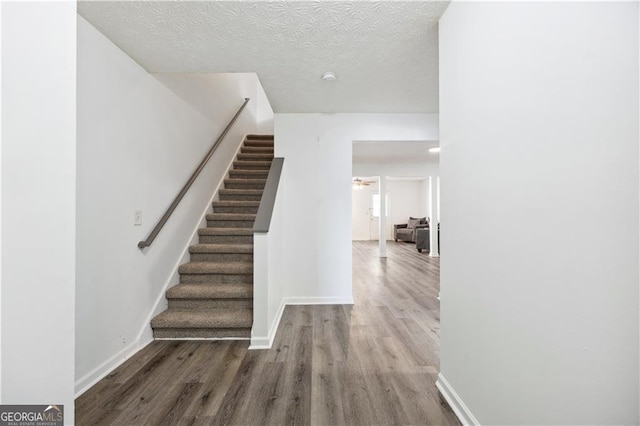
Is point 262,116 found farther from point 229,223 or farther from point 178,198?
point 178,198

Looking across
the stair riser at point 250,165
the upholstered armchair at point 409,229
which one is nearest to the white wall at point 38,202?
the stair riser at point 250,165

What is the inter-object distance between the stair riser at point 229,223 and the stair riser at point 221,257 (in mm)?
540

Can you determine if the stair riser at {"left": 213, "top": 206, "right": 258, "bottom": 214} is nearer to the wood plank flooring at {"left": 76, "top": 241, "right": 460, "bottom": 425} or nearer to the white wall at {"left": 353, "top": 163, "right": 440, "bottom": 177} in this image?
Result: the wood plank flooring at {"left": 76, "top": 241, "right": 460, "bottom": 425}

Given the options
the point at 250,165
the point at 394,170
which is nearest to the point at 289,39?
the point at 250,165

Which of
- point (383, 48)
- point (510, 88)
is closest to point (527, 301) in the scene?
point (510, 88)

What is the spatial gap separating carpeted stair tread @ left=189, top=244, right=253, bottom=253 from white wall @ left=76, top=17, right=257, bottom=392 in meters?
0.11

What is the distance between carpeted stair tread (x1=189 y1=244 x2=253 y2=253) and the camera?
2715 millimetres

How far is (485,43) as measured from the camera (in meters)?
1.09

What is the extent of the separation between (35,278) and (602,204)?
1.56 m

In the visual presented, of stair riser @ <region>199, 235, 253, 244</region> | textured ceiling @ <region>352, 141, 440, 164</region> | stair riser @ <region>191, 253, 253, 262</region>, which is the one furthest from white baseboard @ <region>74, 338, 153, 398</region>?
textured ceiling @ <region>352, 141, 440, 164</region>

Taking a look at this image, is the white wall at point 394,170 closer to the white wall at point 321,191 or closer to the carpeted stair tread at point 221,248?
the white wall at point 321,191

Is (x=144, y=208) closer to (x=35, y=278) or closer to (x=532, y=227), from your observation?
(x=35, y=278)

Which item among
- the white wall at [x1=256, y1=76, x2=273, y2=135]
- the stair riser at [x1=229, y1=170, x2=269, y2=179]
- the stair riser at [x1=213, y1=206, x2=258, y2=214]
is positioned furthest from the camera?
the white wall at [x1=256, y1=76, x2=273, y2=135]

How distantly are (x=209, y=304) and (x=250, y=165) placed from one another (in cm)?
252
